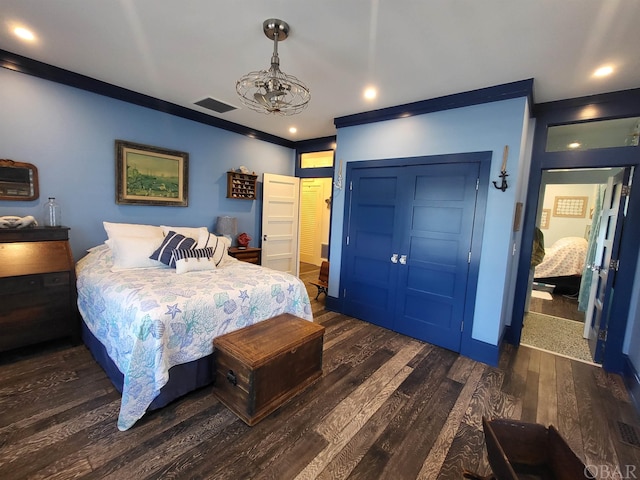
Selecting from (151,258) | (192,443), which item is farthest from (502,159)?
(151,258)

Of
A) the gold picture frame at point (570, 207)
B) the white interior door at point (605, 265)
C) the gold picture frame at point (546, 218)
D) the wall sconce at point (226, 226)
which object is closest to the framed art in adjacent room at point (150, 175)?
the wall sconce at point (226, 226)

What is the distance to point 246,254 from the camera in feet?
14.1

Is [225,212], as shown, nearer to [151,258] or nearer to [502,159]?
[151,258]

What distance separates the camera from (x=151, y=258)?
281 cm

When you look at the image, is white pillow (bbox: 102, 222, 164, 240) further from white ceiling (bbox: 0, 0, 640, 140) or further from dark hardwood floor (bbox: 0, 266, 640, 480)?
white ceiling (bbox: 0, 0, 640, 140)

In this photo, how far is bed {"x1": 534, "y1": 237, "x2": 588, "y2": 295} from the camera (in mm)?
5285

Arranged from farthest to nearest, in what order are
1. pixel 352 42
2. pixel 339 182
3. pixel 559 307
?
pixel 559 307, pixel 339 182, pixel 352 42

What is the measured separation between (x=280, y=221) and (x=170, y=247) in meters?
2.22

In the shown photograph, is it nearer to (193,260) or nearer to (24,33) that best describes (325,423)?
(193,260)

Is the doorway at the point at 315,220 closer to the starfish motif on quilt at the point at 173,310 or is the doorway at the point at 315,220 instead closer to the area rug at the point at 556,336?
the area rug at the point at 556,336

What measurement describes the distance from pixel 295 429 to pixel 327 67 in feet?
9.27

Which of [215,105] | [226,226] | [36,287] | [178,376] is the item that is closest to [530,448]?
[178,376]

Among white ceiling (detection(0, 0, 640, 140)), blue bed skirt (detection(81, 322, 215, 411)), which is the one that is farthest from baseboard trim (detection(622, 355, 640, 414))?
blue bed skirt (detection(81, 322, 215, 411))

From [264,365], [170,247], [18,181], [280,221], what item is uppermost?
[18,181]
